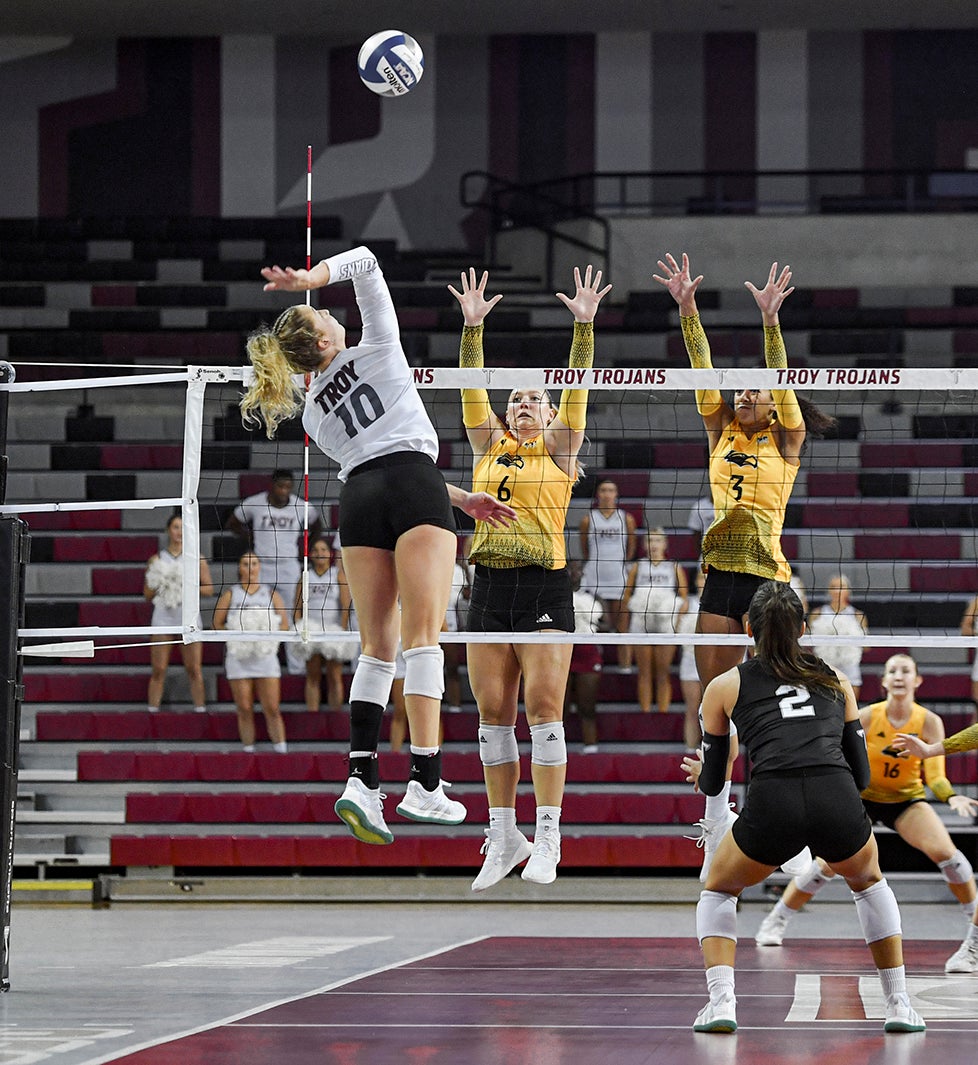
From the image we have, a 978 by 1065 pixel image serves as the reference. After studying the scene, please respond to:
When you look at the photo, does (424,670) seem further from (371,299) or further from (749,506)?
(749,506)

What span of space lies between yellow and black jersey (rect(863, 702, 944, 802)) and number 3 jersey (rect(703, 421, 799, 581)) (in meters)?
2.57

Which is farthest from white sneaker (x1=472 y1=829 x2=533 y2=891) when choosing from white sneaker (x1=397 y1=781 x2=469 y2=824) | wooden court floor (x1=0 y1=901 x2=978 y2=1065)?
white sneaker (x1=397 y1=781 x2=469 y2=824)

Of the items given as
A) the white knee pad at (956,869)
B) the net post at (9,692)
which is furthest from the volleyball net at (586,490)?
the net post at (9,692)

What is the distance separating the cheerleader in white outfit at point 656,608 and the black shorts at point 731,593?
5.58 metres

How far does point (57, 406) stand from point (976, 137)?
42.2 ft

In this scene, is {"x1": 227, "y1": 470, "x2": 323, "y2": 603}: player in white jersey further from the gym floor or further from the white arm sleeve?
the white arm sleeve

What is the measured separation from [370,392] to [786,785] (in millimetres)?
2422

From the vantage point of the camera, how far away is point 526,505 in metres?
7.96

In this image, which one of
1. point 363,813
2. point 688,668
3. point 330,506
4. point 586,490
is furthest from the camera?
point 586,490

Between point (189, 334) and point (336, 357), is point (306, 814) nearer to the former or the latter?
point (189, 334)

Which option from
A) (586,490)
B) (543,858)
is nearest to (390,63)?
(543,858)

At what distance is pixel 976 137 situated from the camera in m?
22.2

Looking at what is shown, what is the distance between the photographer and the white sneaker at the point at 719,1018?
7.16 meters

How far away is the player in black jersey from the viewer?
6.87 m
